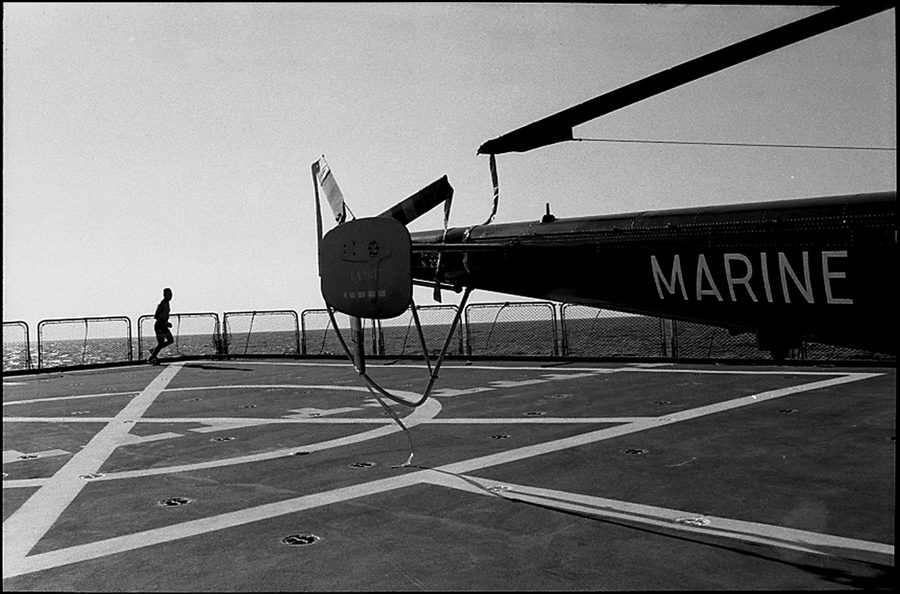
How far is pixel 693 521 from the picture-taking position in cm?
693

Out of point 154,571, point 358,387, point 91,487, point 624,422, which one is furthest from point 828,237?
point 358,387

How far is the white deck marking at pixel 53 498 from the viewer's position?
6469 millimetres

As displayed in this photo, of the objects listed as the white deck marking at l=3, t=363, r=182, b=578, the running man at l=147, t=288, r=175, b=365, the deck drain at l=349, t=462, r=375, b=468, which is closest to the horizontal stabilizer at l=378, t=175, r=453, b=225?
the deck drain at l=349, t=462, r=375, b=468

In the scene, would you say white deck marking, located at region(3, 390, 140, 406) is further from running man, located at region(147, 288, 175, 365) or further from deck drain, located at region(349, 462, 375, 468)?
deck drain, located at region(349, 462, 375, 468)

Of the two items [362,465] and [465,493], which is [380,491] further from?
[362,465]

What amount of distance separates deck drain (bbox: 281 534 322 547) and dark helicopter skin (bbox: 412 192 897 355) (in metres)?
2.90

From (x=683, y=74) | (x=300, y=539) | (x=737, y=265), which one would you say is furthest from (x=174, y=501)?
(x=683, y=74)

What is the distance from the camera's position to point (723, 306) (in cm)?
661

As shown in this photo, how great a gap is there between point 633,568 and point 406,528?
2089 millimetres

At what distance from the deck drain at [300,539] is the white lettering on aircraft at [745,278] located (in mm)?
3790

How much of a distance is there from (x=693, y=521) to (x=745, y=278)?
229 cm

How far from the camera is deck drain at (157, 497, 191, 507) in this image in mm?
7855

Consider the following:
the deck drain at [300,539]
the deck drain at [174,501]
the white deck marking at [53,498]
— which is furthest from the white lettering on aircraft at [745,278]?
the white deck marking at [53,498]

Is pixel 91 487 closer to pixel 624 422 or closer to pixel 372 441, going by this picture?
pixel 372 441
